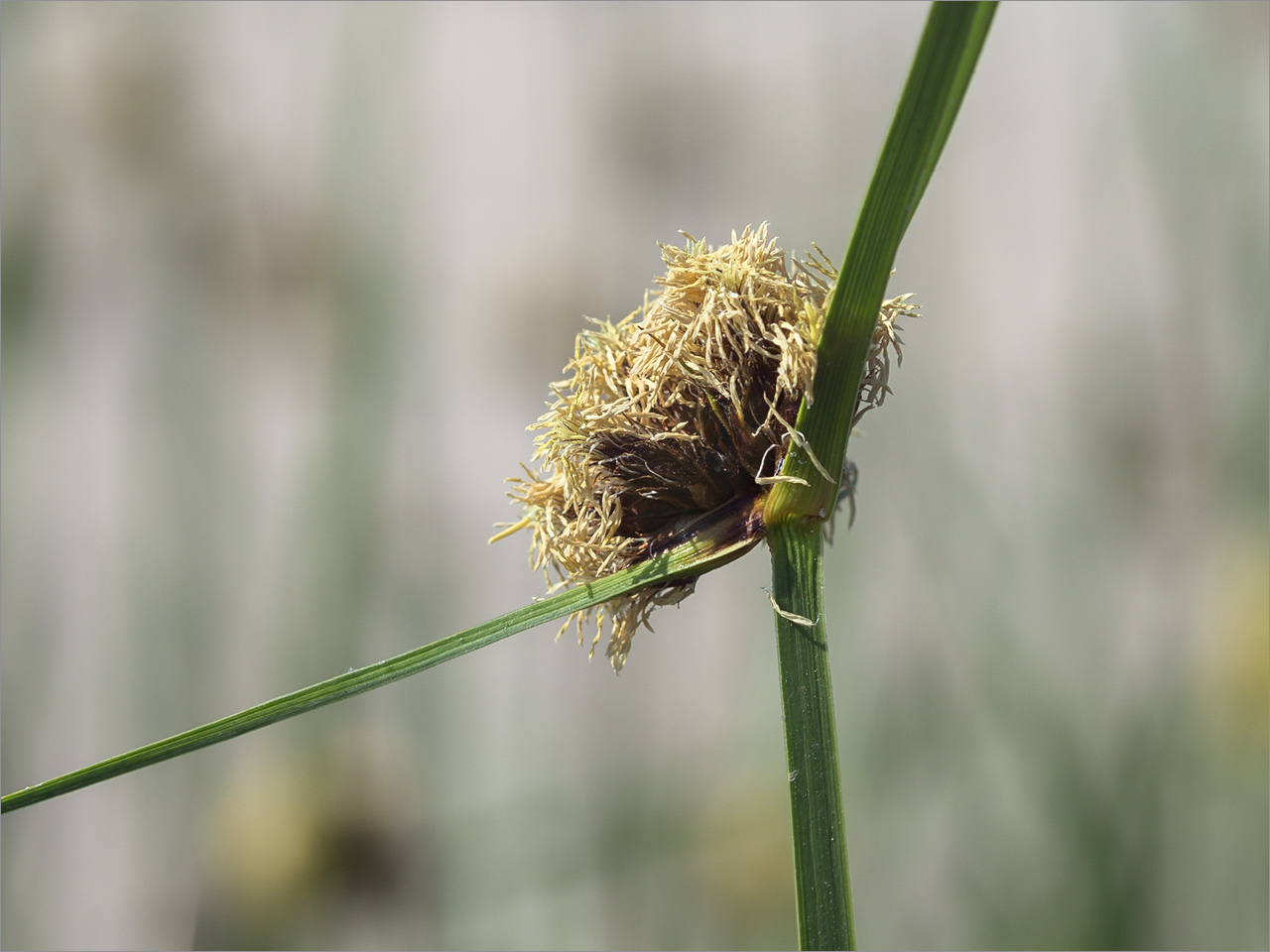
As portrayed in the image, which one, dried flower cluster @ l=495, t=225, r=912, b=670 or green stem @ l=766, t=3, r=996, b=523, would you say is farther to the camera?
dried flower cluster @ l=495, t=225, r=912, b=670

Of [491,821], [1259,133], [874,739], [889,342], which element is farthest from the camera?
[491,821]

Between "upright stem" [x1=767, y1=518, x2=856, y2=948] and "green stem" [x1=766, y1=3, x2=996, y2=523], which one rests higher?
"green stem" [x1=766, y1=3, x2=996, y2=523]

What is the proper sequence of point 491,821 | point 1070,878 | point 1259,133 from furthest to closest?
point 491,821 < point 1259,133 < point 1070,878

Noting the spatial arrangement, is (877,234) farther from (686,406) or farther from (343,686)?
(343,686)

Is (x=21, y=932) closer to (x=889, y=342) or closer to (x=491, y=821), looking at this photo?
(x=491, y=821)

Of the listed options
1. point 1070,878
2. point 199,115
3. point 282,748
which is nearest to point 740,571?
point 1070,878

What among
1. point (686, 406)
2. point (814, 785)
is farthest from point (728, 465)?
point (814, 785)
